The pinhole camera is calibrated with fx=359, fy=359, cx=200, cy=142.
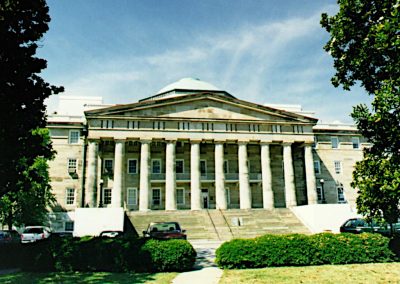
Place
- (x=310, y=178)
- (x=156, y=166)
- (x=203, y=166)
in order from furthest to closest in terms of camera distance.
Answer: (x=203, y=166), (x=156, y=166), (x=310, y=178)

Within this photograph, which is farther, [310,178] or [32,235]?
[310,178]

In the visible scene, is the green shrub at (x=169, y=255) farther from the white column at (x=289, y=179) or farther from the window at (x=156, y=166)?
the window at (x=156, y=166)

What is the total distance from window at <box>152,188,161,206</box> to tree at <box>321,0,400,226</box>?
28.6m

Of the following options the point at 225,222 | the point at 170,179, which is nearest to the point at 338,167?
the point at 225,222

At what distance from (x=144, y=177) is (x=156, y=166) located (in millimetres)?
4903

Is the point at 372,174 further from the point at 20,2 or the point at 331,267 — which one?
the point at 20,2

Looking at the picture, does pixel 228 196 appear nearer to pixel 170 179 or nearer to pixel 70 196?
pixel 170 179

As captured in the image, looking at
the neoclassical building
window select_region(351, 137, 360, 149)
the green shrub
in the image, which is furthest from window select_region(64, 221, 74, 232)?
window select_region(351, 137, 360, 149)

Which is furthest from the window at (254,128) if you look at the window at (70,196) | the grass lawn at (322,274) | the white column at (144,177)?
the grass lawn at (322,274)

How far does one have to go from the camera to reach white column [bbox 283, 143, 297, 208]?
4059 cm

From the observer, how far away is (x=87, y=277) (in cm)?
1348

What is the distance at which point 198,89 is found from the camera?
5256 centimetres

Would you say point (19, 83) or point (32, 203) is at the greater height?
point (19, 83)

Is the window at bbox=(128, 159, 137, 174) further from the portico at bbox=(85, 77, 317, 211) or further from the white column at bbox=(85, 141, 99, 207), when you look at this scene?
the white column at bbox=(85, 141, 99, 207)
